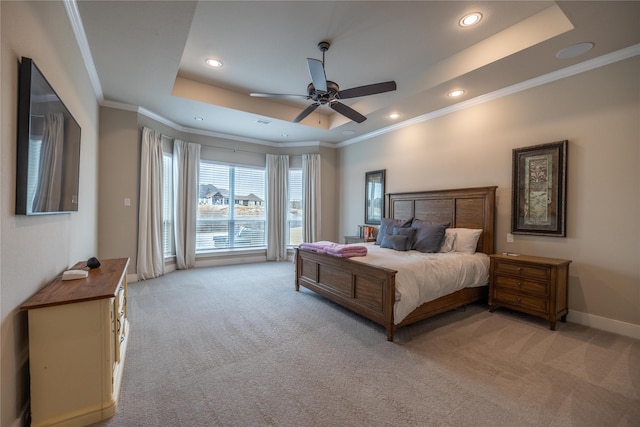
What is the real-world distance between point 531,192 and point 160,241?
18.8ft

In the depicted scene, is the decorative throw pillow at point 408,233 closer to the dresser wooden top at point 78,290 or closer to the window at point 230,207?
the dresser wooden top at point 78,290

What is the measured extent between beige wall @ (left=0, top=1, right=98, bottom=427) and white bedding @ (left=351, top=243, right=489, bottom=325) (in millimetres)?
2617

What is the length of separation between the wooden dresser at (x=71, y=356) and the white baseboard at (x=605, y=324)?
4.39 meters

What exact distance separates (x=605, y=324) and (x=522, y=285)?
2.73 feet

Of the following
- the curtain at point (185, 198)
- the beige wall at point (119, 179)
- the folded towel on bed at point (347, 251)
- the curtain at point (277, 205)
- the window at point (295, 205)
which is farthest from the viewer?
the window at point (295, 205)

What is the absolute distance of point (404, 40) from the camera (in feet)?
9.98


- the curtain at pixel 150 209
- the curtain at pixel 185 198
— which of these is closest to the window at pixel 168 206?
the curtain at pixel 185 198

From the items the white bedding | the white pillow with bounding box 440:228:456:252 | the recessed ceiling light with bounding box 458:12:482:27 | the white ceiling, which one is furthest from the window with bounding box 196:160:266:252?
the recessed ceiling light with bounding box 458:12:482:27

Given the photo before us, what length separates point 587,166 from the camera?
118 inches

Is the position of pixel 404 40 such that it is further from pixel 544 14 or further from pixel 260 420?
pixel 260 420

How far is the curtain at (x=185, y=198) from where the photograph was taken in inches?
208

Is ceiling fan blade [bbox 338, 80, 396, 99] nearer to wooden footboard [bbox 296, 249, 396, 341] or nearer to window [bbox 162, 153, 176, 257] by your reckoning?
wooden footboard [bbox 296, 249, 396, 341]

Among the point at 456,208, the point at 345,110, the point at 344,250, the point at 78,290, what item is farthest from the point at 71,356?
the point at 456,208

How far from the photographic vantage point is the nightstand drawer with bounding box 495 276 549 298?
2900 millimetres
